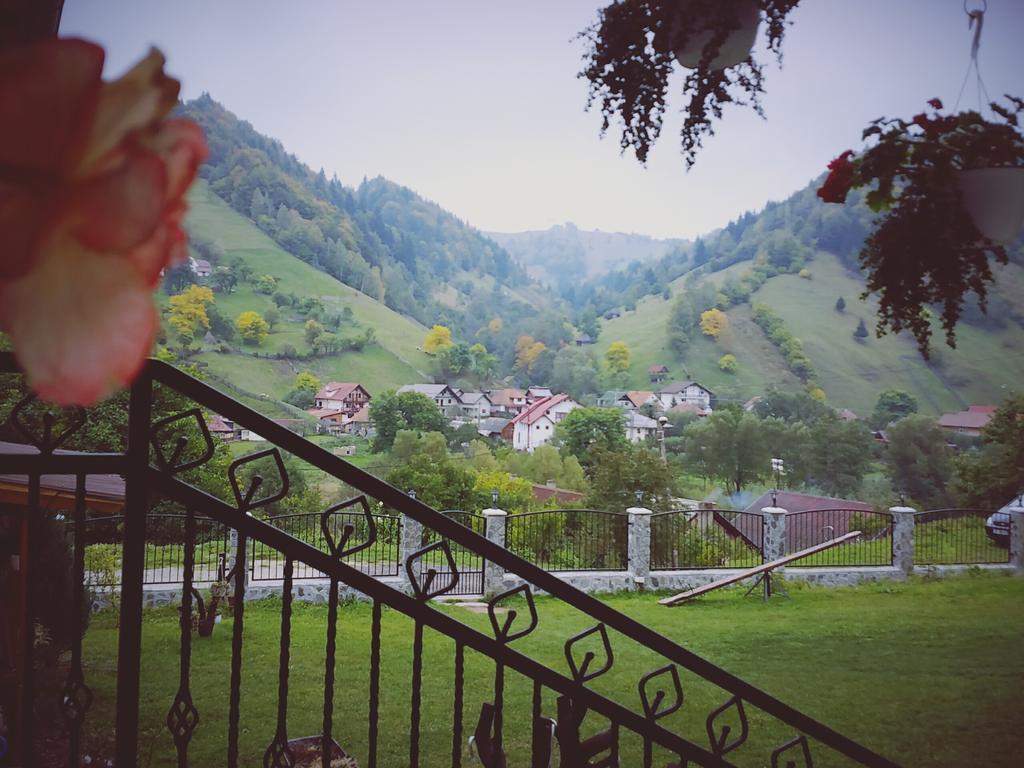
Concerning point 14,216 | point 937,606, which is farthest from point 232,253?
point 14,216

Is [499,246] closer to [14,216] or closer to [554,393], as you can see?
[554,393]

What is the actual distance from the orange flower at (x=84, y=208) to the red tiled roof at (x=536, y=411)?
2416 cm

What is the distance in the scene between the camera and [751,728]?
14.4ft

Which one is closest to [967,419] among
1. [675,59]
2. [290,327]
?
[675,59]

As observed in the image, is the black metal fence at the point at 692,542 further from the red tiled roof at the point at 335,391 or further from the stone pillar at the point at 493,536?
the red tiled roof at the point at 335,391

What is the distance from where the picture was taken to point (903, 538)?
29.3 feet

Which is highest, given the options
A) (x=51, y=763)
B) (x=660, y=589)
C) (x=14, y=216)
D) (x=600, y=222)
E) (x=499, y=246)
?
(x=600, y=222)

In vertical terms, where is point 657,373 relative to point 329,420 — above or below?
above

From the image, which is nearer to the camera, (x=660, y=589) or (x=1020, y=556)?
(x=660, y=589)

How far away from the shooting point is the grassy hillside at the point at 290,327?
24422mm

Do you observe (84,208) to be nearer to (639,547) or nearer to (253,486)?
(253,486)

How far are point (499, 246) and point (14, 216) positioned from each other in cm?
4757

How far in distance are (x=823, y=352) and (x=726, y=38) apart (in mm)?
31911

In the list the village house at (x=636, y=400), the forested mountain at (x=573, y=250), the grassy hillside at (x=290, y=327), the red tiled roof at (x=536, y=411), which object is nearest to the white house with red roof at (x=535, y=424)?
the red tiled roof at (x=536, y=411)
